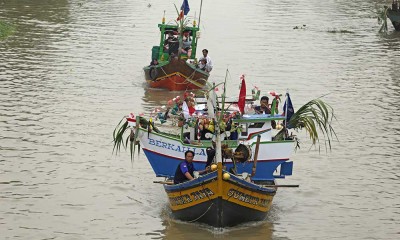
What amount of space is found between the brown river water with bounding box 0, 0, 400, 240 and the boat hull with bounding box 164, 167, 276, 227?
0.29m

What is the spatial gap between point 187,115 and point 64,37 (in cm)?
2433

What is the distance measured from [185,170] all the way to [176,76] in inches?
576

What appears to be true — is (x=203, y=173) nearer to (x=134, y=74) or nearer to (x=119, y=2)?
(x=134, y=74)

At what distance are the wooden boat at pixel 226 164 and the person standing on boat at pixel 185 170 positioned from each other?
0.23 meters

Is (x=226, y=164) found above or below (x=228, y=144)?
below

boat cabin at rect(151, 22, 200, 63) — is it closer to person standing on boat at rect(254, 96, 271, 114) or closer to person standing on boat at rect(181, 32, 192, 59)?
person standing on boat at rect(181, 32, 192, 59)

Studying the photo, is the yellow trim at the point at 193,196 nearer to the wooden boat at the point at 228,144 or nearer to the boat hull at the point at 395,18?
the wooden boat at the point at 228,144

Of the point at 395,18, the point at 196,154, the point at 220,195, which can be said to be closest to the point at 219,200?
the point at 220,195

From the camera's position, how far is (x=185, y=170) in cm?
1881

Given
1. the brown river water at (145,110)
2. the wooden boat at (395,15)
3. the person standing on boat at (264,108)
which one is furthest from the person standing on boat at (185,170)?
the wooden boat at (395,15)

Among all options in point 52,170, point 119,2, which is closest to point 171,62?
point 52,170

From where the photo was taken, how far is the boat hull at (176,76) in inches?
1288

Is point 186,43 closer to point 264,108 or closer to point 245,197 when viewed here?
point 264,108

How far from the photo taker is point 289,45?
44312 millimetres
